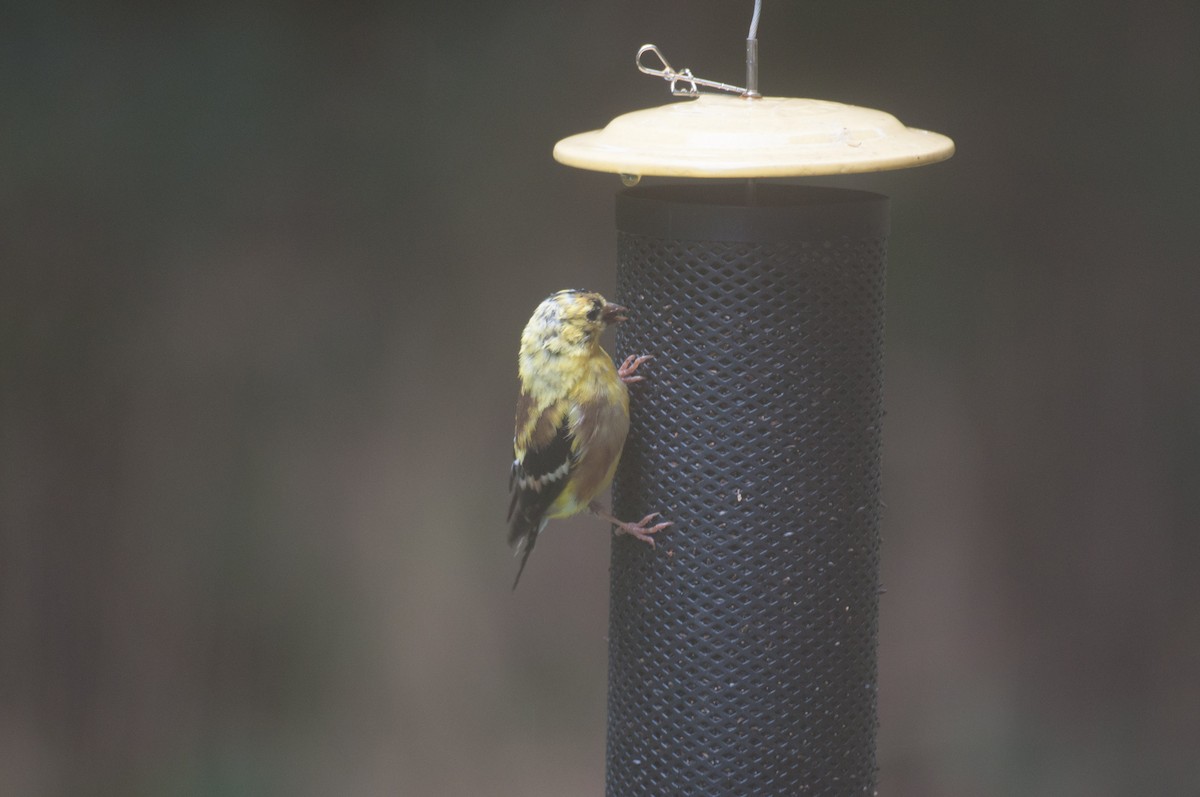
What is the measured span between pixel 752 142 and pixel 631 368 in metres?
0.53

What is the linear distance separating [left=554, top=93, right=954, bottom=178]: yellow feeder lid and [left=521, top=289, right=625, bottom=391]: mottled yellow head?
27cm

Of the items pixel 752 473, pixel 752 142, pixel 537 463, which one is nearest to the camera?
pixel 752 142

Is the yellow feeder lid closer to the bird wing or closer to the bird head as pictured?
the bird head

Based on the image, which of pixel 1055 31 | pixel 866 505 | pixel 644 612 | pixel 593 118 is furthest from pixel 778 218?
pixel 1055 31

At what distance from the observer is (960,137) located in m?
A: 3.99

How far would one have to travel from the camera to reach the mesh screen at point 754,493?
91.2 inches

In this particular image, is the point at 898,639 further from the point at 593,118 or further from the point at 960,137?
the point at 593,118

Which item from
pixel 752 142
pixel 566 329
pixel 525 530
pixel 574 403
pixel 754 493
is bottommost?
pixel 525 530

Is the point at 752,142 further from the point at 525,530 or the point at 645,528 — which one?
the point at 525,530

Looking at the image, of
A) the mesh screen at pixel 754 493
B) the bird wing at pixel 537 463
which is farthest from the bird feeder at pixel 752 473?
the bird wing at pixel 537 463

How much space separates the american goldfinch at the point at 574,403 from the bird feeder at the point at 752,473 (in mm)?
58

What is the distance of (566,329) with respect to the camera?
2.42m

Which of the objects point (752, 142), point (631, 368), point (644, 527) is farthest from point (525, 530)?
point (752, 142)

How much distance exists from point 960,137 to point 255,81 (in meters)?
1.97
